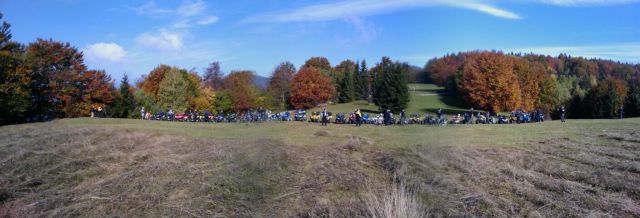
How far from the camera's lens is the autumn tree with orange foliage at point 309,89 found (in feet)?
267

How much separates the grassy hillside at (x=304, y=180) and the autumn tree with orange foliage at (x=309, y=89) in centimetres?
6483

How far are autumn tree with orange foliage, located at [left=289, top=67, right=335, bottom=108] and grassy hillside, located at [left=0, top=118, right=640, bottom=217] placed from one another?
2552 inches

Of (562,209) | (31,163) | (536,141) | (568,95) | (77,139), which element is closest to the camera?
(562,209)

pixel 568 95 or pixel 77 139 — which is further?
pixel 568 95

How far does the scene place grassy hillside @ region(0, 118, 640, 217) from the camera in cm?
844

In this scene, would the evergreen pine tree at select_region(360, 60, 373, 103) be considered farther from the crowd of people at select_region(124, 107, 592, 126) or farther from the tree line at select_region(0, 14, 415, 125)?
the crowd of people at select_region(124, 107, 592, 126)

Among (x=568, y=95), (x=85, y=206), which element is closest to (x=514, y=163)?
(x=85, y=206)

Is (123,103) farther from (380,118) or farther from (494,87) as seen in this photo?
(494,87)

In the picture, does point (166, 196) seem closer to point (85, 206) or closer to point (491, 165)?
point (85, 206)

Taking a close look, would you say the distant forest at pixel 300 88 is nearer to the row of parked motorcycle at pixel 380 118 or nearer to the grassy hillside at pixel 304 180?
the row of parked motorcycle at pixel 380 118

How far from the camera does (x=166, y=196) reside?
9.20 metres

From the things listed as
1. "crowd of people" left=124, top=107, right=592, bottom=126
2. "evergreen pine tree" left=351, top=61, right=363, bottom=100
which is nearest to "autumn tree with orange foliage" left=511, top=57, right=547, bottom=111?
"crowd of people" left=124, top=107, right=592, bottom=126

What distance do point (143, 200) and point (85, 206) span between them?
1.01 m

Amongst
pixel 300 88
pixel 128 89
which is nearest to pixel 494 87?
pixel 300 88
